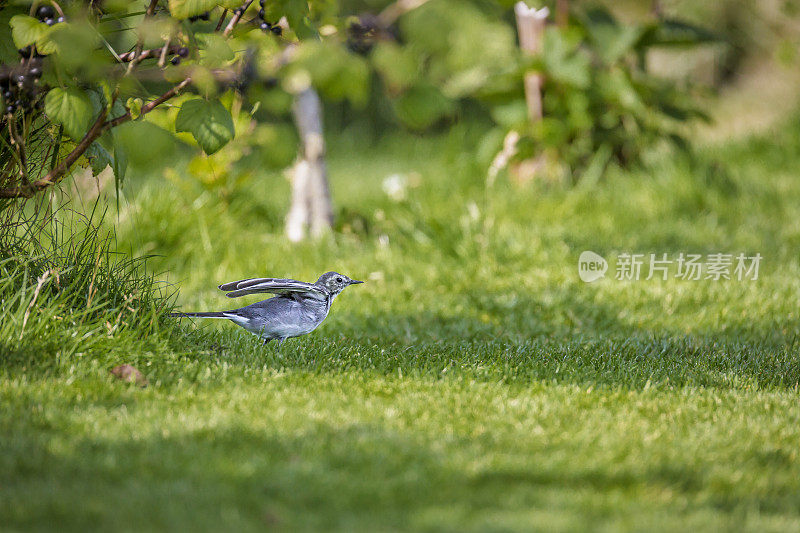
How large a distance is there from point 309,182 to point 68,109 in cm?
344

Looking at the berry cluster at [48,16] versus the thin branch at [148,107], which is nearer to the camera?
the berry cluster at [48,16]

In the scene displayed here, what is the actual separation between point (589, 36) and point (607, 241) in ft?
5.95

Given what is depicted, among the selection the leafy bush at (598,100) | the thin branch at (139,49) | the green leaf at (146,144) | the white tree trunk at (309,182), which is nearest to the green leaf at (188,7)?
the thin branch at (139,49)

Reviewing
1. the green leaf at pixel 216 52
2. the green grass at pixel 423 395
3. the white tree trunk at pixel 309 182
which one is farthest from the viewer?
the white tree trunk at pixel 309 182

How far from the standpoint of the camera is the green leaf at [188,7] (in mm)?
2814

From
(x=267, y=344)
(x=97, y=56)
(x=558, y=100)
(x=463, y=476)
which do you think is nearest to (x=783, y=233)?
(x=558, y=100)

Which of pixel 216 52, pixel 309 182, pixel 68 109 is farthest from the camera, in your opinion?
pixel 309 182

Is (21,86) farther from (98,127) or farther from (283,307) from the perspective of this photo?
(283,307)

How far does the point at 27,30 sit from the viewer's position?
2.88 metres

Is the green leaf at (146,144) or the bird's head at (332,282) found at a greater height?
the green leaf at (146,144)

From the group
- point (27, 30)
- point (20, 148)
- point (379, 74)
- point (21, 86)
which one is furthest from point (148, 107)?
point (379, 74)

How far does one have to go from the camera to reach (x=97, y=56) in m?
2.84

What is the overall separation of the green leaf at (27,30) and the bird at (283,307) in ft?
4.13

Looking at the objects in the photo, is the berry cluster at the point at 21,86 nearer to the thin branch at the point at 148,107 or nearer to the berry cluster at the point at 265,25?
the thin branch at the point at 148,107
